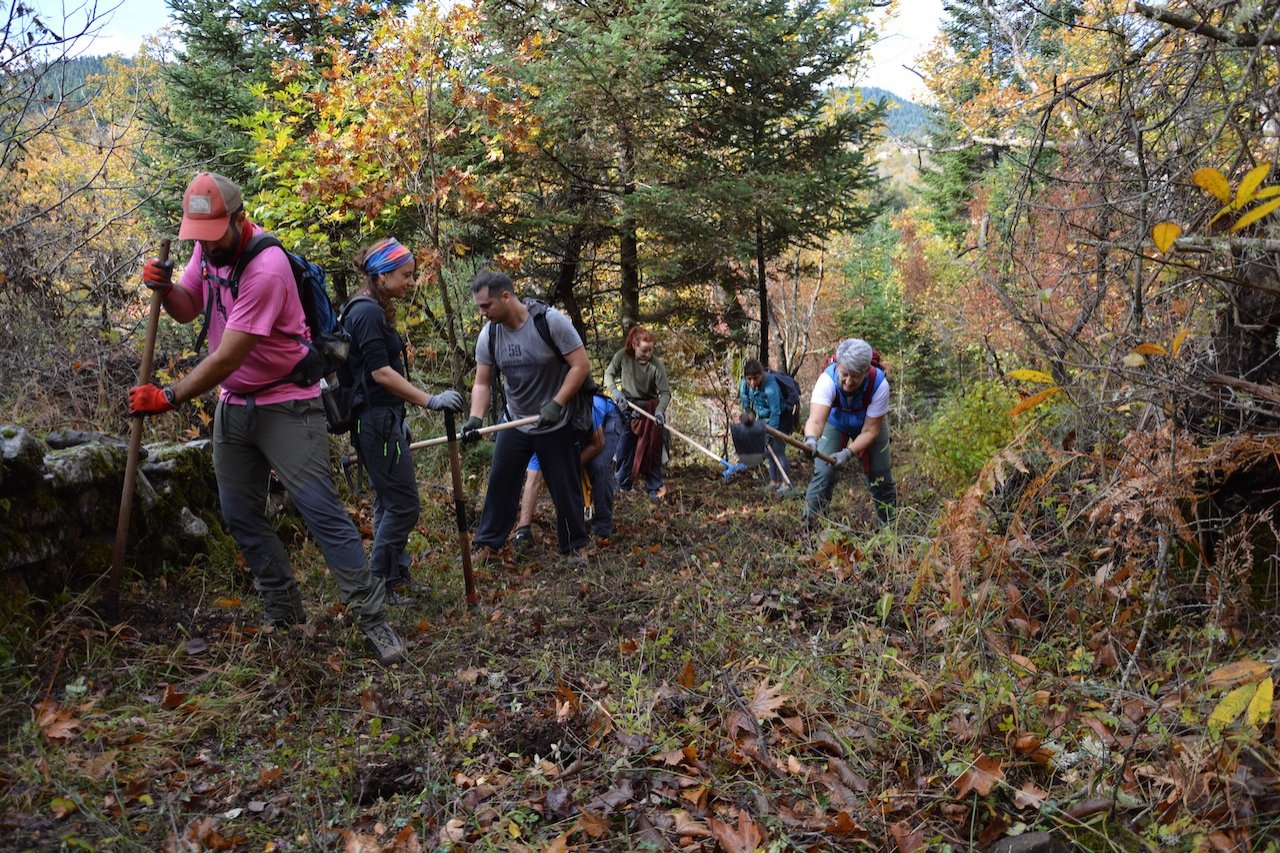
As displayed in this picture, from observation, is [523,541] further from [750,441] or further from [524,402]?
[750,441]

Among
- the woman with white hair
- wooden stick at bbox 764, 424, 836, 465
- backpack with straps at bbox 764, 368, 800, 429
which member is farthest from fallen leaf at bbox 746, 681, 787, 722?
backpack with straps at bbox 764, 368, 800, 429

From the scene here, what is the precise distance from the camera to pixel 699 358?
13.7m

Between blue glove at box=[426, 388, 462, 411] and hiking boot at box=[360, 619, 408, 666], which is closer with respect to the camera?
hiking boot at box=[360, 619, 408, 666]

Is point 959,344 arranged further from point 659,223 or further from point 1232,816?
point 1232,816

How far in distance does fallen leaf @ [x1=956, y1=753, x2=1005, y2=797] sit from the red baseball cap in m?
3.90

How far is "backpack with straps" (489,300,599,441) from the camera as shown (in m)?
6.21

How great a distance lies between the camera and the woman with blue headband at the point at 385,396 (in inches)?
207

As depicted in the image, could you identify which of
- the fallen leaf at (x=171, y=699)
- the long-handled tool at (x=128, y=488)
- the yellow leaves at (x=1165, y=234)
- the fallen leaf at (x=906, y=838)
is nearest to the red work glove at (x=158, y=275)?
the long-handled tool at (x=128, y=488)

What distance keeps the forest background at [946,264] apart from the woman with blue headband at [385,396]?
8.61 ft

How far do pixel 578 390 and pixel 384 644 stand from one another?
2491 mm

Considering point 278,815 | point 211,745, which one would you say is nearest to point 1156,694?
point 278,815

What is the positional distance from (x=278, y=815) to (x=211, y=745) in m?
0.69

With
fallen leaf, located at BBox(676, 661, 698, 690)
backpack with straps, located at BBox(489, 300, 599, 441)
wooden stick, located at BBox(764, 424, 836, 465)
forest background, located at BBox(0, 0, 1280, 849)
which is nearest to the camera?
forest background, located at BBox(0, 0, 1280, 849)

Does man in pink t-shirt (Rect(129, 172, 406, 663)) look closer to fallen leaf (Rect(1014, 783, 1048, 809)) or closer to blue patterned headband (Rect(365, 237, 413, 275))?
blue patterned headband (Rect(365, 237, 413, 275))
